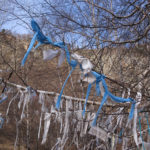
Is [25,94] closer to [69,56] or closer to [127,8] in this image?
[69,56]

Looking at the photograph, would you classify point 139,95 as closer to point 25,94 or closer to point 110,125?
point 110,125

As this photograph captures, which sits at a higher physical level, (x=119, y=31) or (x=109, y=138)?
(x=119, y=31)

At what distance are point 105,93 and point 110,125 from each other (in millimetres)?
1282

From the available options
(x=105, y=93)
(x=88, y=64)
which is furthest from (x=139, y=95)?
(x=88, y=64)

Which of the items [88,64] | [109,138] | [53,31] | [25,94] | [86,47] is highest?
[53,31]

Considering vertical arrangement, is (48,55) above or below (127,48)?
below

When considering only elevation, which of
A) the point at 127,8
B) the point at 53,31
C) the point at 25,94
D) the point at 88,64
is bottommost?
the point at 25,94

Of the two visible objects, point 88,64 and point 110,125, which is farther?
point 110,125

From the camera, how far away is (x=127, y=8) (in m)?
3.11

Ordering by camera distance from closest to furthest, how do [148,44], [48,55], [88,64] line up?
1. [88,64]
2. [48,55]
3. [148,44]

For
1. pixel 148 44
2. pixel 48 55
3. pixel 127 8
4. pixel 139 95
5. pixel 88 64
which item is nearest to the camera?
pixel 88 64

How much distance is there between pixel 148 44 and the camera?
12.0ft

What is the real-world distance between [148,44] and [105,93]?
2450mm

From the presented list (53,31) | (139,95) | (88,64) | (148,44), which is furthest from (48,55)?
(148,44)
